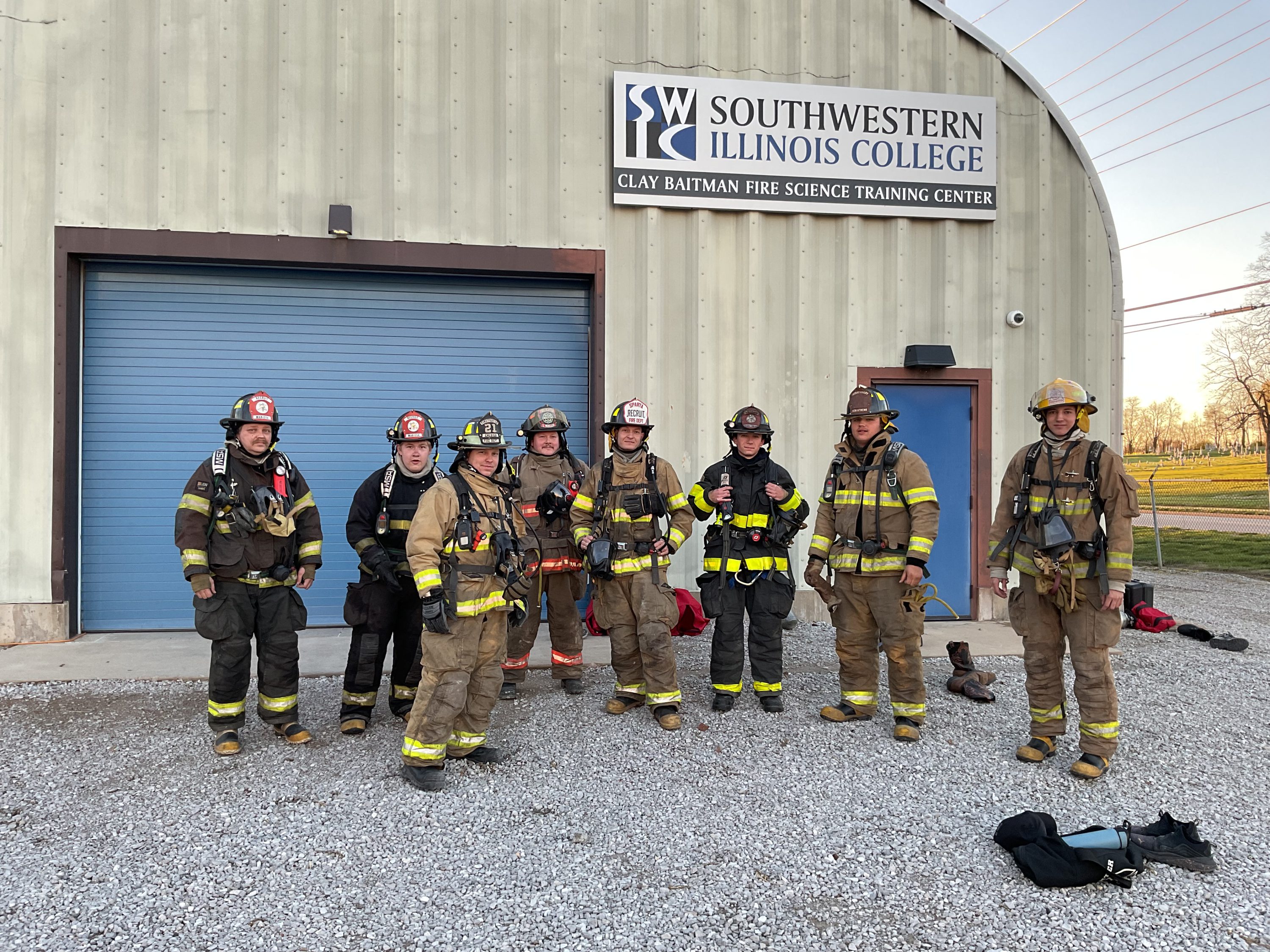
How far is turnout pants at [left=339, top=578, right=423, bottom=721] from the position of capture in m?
4.88

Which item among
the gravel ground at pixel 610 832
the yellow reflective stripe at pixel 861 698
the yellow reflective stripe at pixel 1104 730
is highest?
the yellow reflective stripe at pixel 1104 730

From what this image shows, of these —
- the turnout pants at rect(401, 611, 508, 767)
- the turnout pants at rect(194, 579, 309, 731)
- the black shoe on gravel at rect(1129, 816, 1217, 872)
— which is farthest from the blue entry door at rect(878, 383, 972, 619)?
the turnout pants at rect(194, 579, 309, 731)

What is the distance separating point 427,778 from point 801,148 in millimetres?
7061

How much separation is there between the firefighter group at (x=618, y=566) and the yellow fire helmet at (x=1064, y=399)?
0.02m

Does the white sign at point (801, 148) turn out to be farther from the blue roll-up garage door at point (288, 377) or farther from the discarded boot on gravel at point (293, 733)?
the discarded boot on gravel at point (293, 733)

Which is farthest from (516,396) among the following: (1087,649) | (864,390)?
(1087,649)

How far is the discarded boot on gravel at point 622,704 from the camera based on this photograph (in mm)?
5293

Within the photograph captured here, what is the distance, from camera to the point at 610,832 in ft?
11.7

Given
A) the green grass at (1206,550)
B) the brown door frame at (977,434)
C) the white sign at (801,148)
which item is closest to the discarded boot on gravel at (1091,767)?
the brown door frame at (977,434)

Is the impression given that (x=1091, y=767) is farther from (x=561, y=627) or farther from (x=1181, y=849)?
(x=561, y=627)

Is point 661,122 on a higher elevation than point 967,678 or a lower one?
higher

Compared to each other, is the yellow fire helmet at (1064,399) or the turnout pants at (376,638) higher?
the yellow fire helmet at (1064,399)

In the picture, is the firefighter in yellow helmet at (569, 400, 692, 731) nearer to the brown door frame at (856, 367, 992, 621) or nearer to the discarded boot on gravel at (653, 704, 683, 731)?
the discarded boot on gravel at (653, 704, 683, 731)

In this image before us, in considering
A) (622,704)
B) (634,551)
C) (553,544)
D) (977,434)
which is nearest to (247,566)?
(553,544)
